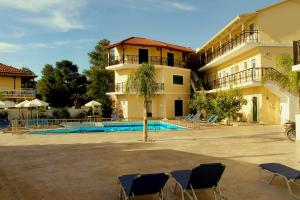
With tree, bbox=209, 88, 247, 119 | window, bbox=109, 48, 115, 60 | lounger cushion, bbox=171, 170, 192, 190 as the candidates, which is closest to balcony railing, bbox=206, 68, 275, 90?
tree, bbox=209, 88, 247, 119

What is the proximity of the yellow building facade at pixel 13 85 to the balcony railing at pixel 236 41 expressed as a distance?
881 inches

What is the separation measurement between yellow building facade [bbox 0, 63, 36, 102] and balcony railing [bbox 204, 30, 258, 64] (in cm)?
2239

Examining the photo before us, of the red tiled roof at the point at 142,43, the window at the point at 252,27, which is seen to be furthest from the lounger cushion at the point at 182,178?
the red tiled roof at the point at 142,43

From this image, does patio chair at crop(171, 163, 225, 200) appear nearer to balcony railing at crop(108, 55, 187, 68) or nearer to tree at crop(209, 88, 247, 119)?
tree at crop(209, 88, 247, 119)

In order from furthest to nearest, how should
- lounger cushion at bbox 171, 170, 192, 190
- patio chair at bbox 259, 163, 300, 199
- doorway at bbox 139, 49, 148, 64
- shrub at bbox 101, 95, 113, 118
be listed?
doorway at bbox 139, 49, 148, 64 → shrub at bbox 101, 95, 113, 118 → patio chair at bbox 259, 163, 300, 199 → lounger cushion at bbox 171, 170, 192, 190

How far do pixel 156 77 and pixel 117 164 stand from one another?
84.5 ft

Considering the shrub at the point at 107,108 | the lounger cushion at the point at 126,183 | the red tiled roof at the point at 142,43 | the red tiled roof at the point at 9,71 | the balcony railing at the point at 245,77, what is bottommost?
the lounger cushion at the point at 126,183

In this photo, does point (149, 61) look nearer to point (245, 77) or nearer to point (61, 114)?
point (61, 114)

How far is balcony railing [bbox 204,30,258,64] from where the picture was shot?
26.0 m

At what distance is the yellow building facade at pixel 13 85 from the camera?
122 feet

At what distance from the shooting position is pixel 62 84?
48.9 m

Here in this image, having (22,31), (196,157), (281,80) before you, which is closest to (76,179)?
(196,157)

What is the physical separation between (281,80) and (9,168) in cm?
1465

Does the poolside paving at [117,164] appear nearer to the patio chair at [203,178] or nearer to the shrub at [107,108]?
the patio chair at [203,178]
